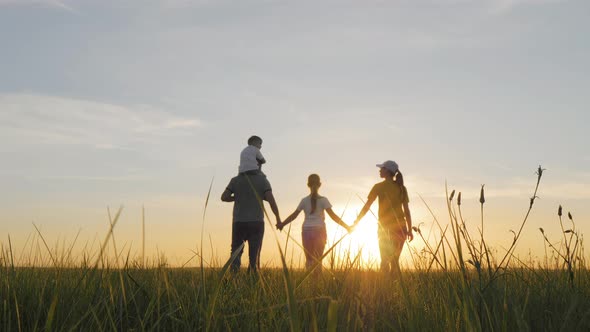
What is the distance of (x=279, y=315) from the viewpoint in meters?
3.68

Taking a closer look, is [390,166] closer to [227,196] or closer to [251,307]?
[227,196]

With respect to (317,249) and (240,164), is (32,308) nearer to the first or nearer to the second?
(240,164)

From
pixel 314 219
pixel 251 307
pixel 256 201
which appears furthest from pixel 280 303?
pixel 314 219

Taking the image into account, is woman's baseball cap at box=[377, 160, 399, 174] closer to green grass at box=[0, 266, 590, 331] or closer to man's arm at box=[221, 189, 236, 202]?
man's arm at box=[221, 189, 236, 202]

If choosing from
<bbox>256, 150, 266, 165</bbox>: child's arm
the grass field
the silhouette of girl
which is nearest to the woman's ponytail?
the silhouette of girl

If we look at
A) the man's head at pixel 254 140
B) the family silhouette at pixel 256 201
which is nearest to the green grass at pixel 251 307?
the family silhouette at pixel 256 201

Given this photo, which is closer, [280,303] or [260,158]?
[280,303]

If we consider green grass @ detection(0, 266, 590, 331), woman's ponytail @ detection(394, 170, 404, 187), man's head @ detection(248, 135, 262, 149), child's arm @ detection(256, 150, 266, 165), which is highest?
man's head @ detection(248, 135, 262, 149)

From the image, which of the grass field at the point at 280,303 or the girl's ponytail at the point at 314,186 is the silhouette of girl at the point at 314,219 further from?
the grass field at the point at 280,303

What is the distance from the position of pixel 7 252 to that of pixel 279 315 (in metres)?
1.94

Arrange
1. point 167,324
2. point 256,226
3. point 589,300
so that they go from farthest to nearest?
point 256,226 → point 589,300 → point 167,324

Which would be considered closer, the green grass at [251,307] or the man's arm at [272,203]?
the green grass at [251,307]

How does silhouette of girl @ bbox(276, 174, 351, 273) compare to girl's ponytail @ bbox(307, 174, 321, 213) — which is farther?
girl's ponytail @ bbox(307, 174, 321, 213)

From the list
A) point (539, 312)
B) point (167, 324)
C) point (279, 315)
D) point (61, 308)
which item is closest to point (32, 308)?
point (61, 308)
